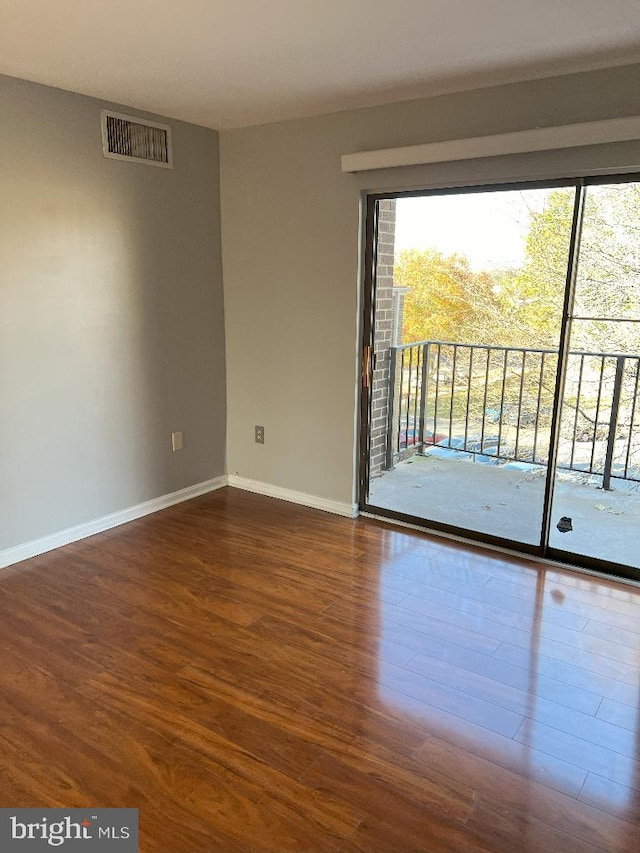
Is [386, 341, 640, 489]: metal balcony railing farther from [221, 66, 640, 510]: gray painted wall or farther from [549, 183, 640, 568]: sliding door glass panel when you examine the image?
[221, 66, 640, 510]: gray painted wall

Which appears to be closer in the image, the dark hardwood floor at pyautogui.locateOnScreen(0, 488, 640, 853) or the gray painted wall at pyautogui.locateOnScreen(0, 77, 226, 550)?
the dark hardwood floor at pyautogui.locateOnScreen(0, 488, 640, 853)

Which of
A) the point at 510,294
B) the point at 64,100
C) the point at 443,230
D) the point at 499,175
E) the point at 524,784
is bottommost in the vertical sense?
the point at 524,784

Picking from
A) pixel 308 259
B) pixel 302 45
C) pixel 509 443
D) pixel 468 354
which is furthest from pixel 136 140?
pixel 509 443

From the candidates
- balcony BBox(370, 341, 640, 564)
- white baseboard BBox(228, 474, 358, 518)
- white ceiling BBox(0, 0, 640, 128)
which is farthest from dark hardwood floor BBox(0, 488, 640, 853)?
white ceiling BBox(0, 0, 640, 128)

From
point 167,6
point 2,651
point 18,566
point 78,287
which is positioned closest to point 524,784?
point 2,651

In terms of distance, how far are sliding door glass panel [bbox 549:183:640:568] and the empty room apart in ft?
0.06

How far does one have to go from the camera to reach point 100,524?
3598 millimetres

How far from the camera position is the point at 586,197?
2.88m

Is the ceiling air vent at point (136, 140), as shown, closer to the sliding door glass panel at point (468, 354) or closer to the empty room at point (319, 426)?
the empty room at point (319, 426)

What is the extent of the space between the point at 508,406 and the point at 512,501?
687 millimetres

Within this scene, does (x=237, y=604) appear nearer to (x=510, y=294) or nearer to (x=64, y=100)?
(x=510, y=294)

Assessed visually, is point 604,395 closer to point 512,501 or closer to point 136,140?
point 512,501

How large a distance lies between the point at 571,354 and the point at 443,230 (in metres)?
0.98

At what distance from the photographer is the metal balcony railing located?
144 inches
